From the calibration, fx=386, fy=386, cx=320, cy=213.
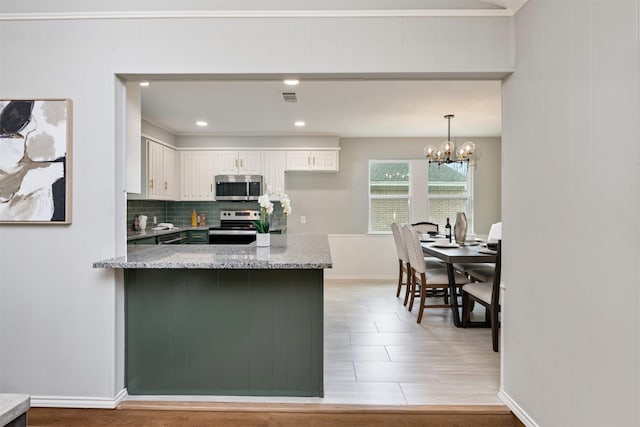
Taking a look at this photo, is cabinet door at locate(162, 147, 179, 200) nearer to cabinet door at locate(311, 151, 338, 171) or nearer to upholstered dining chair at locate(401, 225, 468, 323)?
cabinet door at locate(311, 151, 338, 171)

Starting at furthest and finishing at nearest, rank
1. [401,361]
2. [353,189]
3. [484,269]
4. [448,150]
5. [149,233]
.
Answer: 1. [353,189]
2. [448,150]
3. [149,233]
4. [484,269]
5. [401,361]

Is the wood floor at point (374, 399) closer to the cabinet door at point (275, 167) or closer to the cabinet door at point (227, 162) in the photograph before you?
the cabinet door at point (275, 167)

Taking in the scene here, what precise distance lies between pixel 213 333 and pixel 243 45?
177 cm

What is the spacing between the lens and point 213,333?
7.96 feet

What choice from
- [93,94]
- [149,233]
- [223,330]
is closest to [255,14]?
[93,94]

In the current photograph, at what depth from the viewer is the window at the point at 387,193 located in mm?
6578

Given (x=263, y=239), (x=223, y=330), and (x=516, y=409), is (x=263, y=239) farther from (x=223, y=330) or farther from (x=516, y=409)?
(x=516, y=409)

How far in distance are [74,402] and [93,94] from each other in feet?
6.03

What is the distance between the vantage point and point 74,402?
229 cm

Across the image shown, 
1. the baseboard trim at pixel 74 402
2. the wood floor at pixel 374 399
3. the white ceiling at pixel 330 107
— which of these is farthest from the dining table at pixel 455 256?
the baseboard trim at pixel 74 402

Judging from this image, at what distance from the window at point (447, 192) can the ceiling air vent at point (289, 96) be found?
127 inches

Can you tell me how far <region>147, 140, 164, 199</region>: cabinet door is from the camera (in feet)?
16.6

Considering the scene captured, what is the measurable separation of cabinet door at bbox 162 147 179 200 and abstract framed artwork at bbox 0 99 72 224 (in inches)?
130

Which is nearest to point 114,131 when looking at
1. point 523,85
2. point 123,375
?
point 123,375
